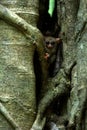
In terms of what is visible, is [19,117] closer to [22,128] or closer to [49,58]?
[22,128]

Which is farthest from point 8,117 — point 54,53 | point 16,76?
point 54,53

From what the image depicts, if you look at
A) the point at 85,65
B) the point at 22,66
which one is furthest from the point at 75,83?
the point at 22,66

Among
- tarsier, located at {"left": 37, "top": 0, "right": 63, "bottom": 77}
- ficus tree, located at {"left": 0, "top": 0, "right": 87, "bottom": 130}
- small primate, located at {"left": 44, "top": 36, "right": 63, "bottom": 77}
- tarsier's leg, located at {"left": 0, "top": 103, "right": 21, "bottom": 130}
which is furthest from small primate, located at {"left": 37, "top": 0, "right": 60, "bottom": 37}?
tarsier's leg, located at {"left": 0, "top": 103, "right": 21, "bottom": 130}

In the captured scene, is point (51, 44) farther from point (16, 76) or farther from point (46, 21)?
point (16, 76)

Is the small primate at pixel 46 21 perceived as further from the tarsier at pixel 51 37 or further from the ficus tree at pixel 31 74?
the ficus tree at pixel 31 74

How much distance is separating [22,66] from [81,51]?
0.37 metres

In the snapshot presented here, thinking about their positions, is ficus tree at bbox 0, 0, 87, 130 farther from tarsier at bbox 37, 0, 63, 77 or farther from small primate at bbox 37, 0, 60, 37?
small primate at bbox 37, 0, 60, 37

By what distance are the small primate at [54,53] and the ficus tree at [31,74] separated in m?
0.13

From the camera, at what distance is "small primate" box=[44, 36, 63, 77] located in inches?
128

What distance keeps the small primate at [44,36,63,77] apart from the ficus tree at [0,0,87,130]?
0.43 feet

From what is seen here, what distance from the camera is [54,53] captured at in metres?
3.25

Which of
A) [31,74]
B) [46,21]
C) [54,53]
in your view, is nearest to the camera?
[31,74]

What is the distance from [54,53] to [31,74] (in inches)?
12.9

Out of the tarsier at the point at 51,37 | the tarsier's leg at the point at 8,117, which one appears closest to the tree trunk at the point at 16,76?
the tarsier's leg at the point at 8,117
